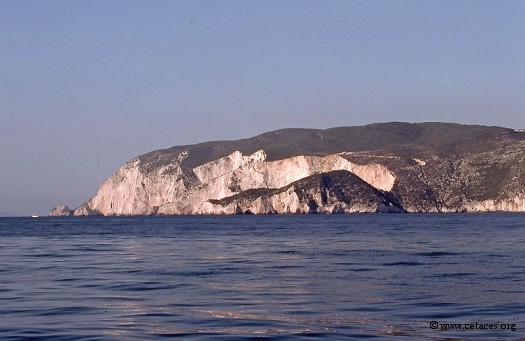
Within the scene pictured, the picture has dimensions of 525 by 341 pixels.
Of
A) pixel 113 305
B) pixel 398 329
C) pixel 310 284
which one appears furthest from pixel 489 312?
pixel 113 305

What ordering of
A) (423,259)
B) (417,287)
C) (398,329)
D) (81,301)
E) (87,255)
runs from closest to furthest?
(398,329) < (81,301) < (417,287) < (423,259) < (87,255)

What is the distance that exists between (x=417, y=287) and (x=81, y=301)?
462 inches

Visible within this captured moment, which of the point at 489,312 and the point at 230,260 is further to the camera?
the point at 230,260

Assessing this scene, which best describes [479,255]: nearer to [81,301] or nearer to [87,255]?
[87,255]

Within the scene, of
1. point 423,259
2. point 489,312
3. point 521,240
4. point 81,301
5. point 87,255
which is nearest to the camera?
point 489,312

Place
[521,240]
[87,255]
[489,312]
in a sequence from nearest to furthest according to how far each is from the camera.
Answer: [489,312], [87,255], [521,240]

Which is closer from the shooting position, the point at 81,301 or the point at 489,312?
the point at 489,312

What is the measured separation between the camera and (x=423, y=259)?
141 ft

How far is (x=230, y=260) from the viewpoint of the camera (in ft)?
146

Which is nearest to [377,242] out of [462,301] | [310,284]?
[310,284]

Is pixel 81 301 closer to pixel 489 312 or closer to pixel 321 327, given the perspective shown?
pixel 321 327

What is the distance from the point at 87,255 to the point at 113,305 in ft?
82.4

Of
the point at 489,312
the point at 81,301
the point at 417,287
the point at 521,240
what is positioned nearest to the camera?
the point at 489,312

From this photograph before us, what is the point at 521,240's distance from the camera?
59.4 m
